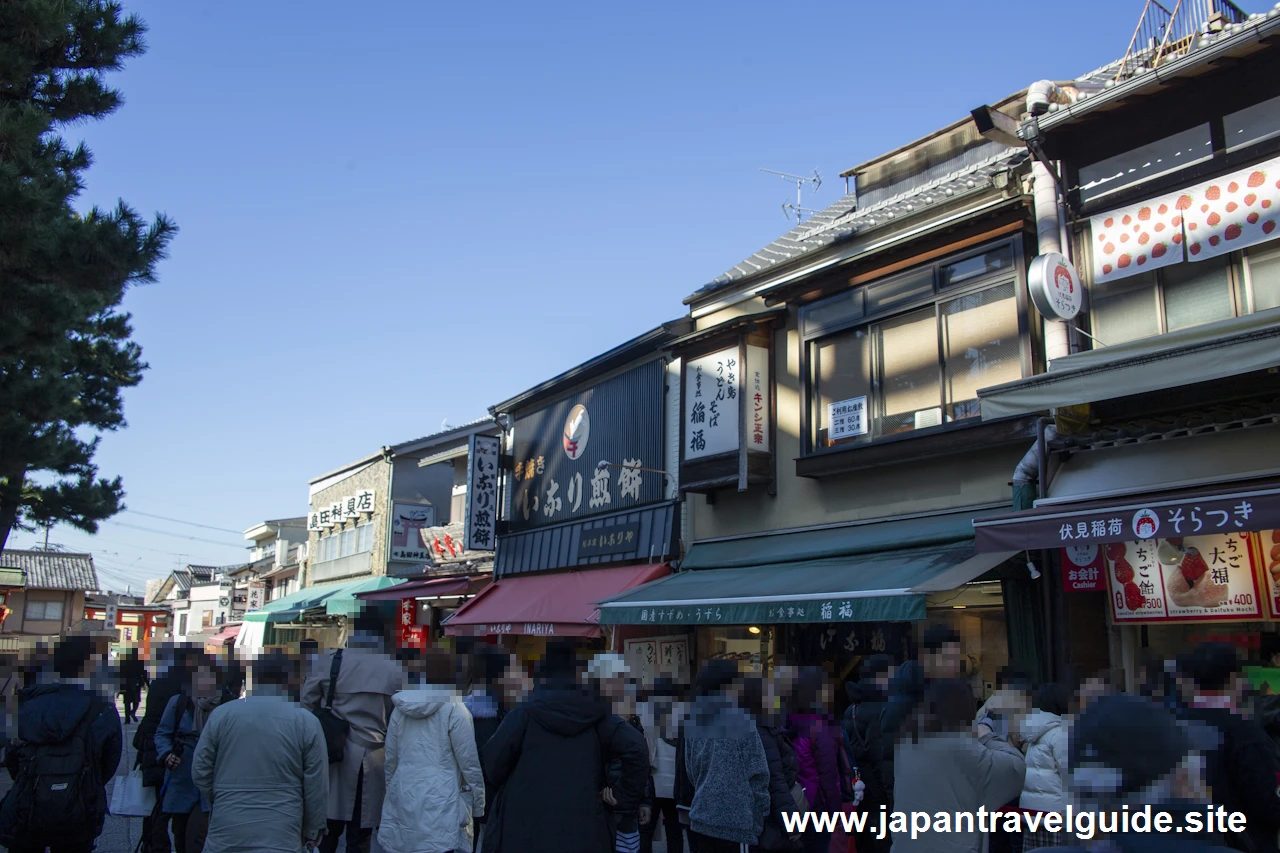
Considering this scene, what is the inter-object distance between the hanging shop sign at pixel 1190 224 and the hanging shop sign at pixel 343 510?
77.4ft

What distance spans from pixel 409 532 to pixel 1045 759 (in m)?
23.6

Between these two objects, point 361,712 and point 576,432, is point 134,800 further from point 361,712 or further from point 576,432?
point 576,432

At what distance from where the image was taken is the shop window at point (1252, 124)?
8.86 m

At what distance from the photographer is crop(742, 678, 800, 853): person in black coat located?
5.55 m

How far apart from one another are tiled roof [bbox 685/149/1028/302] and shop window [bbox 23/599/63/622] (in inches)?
1271

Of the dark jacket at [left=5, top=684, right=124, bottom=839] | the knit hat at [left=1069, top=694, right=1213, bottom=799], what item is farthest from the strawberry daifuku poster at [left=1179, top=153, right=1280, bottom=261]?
the dark jacket at [left=5, top=684, right=124, bottom=839]

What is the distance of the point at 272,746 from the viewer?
5.23 meters

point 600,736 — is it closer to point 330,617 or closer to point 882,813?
point 882,813

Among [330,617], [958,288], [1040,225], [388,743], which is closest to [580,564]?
[958,288]

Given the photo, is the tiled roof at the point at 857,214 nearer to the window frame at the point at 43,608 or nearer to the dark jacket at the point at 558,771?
the dark jacket at the point at 558,771

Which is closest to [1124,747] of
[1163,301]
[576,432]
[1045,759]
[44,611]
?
[1045,759]

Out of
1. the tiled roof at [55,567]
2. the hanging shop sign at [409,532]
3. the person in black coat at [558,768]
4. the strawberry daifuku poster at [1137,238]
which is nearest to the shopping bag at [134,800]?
the person in black coat at [558,768]

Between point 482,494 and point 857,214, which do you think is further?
point 482,494

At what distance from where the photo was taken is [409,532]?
90.2 ft
